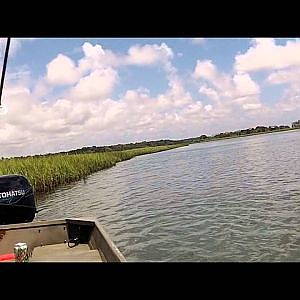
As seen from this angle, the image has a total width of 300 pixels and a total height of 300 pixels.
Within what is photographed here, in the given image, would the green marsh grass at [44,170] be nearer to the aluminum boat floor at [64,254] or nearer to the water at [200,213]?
the water at [200,213]

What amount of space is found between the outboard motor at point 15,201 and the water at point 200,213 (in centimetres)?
228

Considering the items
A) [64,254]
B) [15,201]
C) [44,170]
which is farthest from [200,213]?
[44,170]

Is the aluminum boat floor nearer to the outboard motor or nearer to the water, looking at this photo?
the outboard motor

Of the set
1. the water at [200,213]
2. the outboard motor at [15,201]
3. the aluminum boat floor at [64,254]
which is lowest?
the water at [200,213]

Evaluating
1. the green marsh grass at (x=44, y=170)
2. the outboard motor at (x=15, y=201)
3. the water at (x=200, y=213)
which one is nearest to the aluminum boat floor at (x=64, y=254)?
the outboard motor at (x=15, y=201)

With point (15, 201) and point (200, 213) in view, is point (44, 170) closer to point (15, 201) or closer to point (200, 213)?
point (200, 213)

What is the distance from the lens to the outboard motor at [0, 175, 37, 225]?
465 centimetres

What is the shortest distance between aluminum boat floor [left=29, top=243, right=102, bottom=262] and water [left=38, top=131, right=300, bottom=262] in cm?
248

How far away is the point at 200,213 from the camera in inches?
383

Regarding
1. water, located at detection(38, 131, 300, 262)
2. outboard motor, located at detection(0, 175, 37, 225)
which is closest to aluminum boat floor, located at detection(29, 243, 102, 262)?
outboard motor, located at detection(0, 175, 37, 225)

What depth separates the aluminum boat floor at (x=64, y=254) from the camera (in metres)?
3.75

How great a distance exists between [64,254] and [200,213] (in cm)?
610
